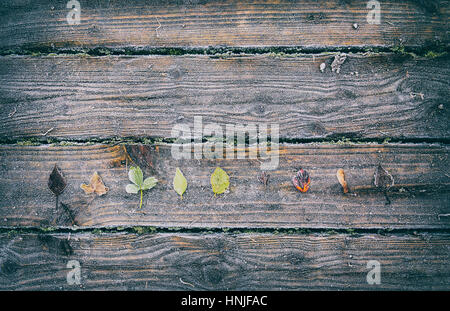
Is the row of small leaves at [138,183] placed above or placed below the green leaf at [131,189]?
above

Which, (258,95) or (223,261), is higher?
(258,95)

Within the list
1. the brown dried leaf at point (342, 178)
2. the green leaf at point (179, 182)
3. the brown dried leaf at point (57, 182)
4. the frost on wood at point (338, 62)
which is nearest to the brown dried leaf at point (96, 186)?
the brown dried leaf at point (57, 182)

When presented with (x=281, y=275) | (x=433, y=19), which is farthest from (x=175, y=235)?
(x=433, y=19)

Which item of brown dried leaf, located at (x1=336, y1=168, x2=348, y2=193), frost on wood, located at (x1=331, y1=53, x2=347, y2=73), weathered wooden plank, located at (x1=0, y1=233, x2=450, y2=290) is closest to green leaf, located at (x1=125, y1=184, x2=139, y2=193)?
weathered wooden plank, located at (x1=0, y1=233, x2=450, y2=290)

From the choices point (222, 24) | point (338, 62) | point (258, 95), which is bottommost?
point (258, 95)

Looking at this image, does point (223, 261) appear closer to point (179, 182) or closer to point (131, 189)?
point (179, 182)

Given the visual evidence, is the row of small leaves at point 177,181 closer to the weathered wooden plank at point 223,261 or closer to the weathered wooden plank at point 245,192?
the weathered wooden plank at point 245,192

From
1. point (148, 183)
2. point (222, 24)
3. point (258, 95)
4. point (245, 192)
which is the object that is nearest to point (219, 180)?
point (245, 192)
